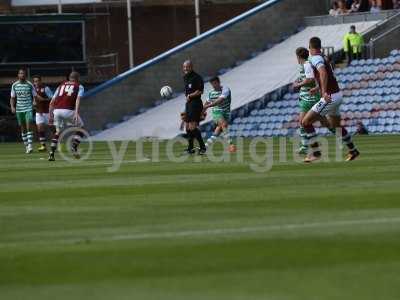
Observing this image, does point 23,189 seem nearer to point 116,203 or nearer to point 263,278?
point 116,203

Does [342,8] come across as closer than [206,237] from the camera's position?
No

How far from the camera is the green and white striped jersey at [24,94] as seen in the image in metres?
35.8

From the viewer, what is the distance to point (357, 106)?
141 feet

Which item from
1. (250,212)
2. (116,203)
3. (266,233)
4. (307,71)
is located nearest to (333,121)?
(307,71)

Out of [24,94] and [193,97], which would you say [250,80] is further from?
[193,97]

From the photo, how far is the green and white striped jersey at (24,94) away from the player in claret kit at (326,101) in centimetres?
1407

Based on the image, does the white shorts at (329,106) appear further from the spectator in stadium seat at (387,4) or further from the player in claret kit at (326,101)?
the spectator in stadium seat at (387,4)

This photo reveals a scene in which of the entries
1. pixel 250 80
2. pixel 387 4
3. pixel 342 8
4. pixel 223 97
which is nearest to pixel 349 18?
pixel 342 8

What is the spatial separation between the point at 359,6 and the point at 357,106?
8.09 m

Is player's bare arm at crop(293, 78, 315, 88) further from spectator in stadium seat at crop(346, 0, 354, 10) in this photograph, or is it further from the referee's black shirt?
spectator in stadium seat at crop(346, 0, 354, 10)

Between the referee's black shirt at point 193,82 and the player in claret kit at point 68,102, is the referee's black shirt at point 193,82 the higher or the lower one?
the higher one

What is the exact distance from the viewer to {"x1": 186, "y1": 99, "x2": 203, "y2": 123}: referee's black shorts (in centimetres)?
2831

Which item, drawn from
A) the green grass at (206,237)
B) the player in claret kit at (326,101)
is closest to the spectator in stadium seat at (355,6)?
the player in claret kit at (326,101)

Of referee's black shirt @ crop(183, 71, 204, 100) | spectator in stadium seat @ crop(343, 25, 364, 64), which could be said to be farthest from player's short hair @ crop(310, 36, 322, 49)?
spectator in stadium seat @ crop(343, 25, 364, 64)
